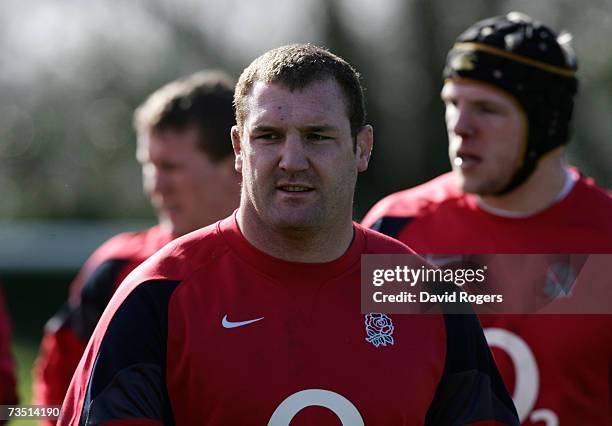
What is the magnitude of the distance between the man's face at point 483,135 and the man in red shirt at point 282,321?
1.68 meters

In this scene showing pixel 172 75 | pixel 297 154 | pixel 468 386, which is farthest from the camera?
pixel 172 75

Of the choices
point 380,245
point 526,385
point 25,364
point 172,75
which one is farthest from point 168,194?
point 172,75

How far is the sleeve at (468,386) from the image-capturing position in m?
3.82

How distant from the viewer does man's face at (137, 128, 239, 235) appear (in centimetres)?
596

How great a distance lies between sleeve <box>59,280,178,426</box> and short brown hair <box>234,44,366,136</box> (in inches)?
27.8

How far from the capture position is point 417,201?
5.66 m

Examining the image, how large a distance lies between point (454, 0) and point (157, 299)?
1743 centimetres

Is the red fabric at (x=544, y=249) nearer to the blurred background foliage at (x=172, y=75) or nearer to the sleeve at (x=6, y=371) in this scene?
the sleeve at (x=6, y=371)

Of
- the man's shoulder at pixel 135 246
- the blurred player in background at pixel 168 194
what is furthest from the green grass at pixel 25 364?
the blurred player in background at pixel 168 194

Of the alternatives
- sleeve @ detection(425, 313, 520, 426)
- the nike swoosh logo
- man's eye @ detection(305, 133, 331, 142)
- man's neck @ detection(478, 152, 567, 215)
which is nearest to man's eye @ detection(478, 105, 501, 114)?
man's neck @ detection(478, 152, 567, 215)

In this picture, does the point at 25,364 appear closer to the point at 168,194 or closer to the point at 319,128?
the point at 168,194

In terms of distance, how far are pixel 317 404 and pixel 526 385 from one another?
1.87 metres

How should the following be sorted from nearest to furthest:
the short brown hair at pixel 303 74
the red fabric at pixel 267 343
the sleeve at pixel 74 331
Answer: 1. the red fabric at pixel 267 343
2. the short brown hair at pixel 303 74
3. the sleeve at pixel 74 331

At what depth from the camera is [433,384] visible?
12.4 ft
